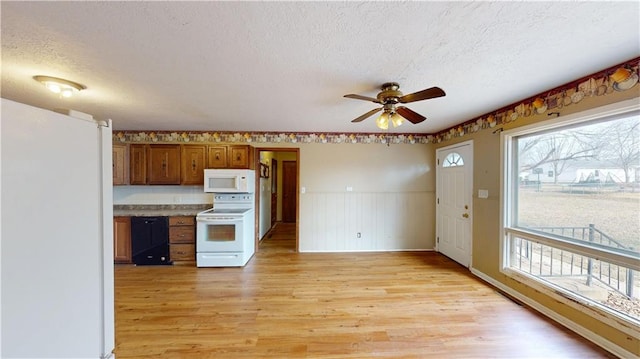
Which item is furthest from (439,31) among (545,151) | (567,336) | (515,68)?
(567,336)

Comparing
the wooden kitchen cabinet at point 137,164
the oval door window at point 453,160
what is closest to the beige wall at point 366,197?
the oval door window at point 453,160

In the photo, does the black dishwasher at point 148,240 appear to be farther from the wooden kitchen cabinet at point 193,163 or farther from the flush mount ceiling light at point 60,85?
the flush mount ceiling light at point 60,85

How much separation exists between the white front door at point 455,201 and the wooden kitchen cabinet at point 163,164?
469cm

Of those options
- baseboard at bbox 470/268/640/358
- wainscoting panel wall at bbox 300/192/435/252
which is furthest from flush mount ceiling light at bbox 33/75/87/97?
baseboard at bbox 470/268/640/358

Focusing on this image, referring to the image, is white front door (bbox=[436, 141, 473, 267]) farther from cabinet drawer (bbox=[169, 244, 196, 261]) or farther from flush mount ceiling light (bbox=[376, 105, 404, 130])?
cabinet drawer (bbox=[169, 244, 196, 261])

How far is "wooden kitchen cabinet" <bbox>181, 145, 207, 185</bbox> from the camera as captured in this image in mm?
4148

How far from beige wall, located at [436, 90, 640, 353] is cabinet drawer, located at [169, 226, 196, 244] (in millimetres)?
4373

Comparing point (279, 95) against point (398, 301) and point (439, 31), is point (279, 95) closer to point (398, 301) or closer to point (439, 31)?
point (439, 31)

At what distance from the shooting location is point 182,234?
386 centimetres

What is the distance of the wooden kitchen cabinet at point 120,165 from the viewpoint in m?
3.92

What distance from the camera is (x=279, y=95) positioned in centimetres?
249

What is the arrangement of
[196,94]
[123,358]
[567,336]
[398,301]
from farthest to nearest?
1. [398,301]
2. [196,94]
3. [567,336]
4. [123,358]

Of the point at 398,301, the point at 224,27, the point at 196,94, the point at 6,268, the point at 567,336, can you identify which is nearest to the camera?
the point at 6,268

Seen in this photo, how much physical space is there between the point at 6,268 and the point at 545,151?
152 inches
